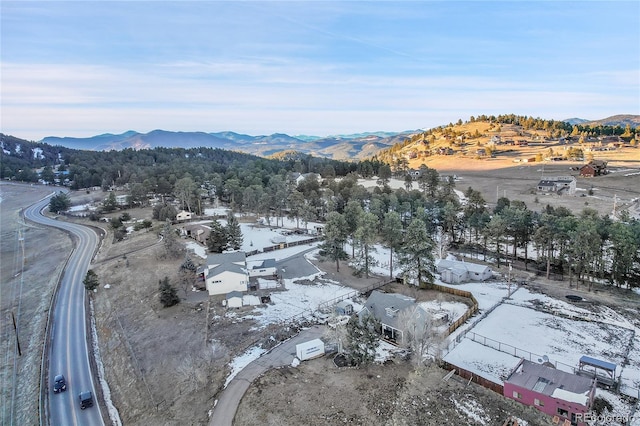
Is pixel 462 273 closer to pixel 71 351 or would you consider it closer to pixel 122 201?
pixel 71 351

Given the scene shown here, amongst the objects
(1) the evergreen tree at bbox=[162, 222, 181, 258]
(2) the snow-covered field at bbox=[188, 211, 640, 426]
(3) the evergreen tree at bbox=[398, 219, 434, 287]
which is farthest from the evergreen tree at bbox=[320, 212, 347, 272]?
(1) the evergreen tree at bbox=[162, 222, 181, 258]

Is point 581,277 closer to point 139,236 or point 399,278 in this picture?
point 399,278

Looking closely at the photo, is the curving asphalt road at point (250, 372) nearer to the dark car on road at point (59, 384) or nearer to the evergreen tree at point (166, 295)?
the dark car on road at point (59, 384)

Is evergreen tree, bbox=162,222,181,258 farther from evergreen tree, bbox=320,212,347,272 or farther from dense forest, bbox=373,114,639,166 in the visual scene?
dense forest, bbox=373,114,639,166

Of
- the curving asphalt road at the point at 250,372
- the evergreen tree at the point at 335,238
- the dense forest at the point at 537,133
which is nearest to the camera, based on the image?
the curving asphalt road at the point at 250,372

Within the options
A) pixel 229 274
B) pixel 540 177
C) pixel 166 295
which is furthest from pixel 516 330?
pixel 540 177

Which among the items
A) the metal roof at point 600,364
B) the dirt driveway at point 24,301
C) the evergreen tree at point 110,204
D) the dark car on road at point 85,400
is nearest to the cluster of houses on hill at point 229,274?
the dark car on road at point 85,400
